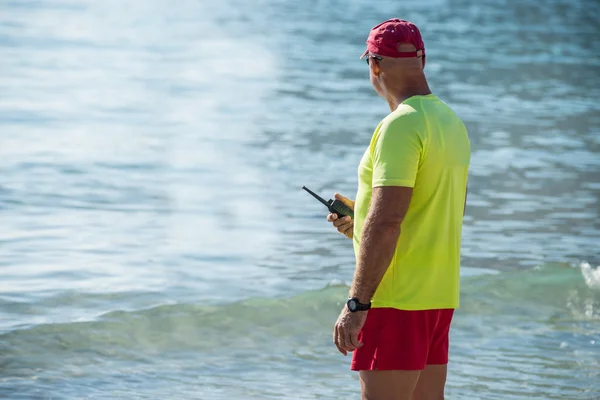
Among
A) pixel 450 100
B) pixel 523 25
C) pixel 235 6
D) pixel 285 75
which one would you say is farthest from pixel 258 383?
pixel 235 6

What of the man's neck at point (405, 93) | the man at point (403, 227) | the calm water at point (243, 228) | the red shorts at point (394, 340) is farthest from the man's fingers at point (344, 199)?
the calm water at point (243, 228)

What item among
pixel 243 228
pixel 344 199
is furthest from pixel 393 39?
pixel 243 228

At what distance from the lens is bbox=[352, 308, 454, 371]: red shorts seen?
13.5ft

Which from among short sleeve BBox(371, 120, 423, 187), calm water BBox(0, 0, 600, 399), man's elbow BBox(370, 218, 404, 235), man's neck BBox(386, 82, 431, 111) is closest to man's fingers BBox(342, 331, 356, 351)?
man's elbow BBox(370, 218, 404, 235)

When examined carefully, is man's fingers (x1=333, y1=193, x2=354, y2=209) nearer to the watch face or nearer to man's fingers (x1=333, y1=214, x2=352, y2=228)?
man's fingers (x1=333, y1=214, x2=352, y2=228)

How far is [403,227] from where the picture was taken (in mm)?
4148

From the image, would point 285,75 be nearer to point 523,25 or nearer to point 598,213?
point 598,213

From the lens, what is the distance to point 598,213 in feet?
41.4

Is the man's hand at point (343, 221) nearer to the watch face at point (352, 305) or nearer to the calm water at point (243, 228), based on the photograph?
the watch face at point (352, 305)

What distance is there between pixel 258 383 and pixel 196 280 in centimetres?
272

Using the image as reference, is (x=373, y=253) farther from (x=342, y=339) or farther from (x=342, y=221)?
(x=342, y=221)

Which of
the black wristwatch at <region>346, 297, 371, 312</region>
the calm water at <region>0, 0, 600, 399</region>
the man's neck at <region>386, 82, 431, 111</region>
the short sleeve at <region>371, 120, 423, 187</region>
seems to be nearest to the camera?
the short sleeve at <region>371, 120, 423, 187</region>

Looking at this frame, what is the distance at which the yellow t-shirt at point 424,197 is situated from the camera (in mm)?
4016

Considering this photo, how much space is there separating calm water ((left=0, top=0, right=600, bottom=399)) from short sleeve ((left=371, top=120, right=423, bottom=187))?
3.24 m
